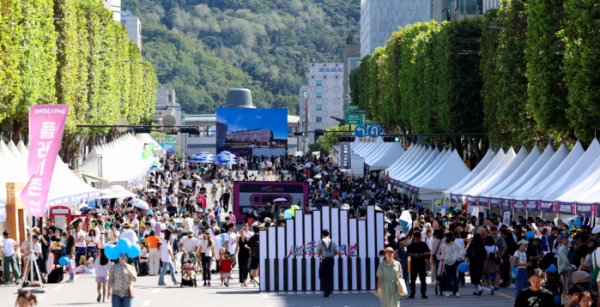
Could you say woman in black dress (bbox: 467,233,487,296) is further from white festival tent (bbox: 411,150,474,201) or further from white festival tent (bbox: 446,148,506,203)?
white festival tent (bbox: 411,150,474,201)

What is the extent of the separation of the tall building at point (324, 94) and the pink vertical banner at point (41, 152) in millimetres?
163626

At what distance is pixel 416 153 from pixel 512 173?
1988 cm

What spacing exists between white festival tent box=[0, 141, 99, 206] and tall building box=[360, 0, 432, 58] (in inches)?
3861

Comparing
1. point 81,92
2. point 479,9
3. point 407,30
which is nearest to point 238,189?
point 81,92

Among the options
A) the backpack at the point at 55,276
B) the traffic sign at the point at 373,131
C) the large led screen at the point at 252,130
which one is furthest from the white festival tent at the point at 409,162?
the large led screen at the point at 252,130

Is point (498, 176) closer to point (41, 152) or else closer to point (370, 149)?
point (41, 152)

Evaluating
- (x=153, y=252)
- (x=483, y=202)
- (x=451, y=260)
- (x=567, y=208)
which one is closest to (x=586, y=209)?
(x=567, y=208)

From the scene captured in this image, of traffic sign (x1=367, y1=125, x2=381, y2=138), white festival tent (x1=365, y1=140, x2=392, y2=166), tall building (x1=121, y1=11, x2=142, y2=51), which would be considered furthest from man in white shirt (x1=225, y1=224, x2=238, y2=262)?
tall building (x1=121, y1=11, x2=142, y2=51)

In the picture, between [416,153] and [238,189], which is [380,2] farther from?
[238,189]

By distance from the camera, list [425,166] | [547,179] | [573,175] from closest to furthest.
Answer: [573,175], [547,179], [425,166]

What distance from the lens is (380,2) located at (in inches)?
4966

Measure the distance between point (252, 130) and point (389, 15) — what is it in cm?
5345

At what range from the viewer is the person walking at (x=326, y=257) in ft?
58.7

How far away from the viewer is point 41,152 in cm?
1789
